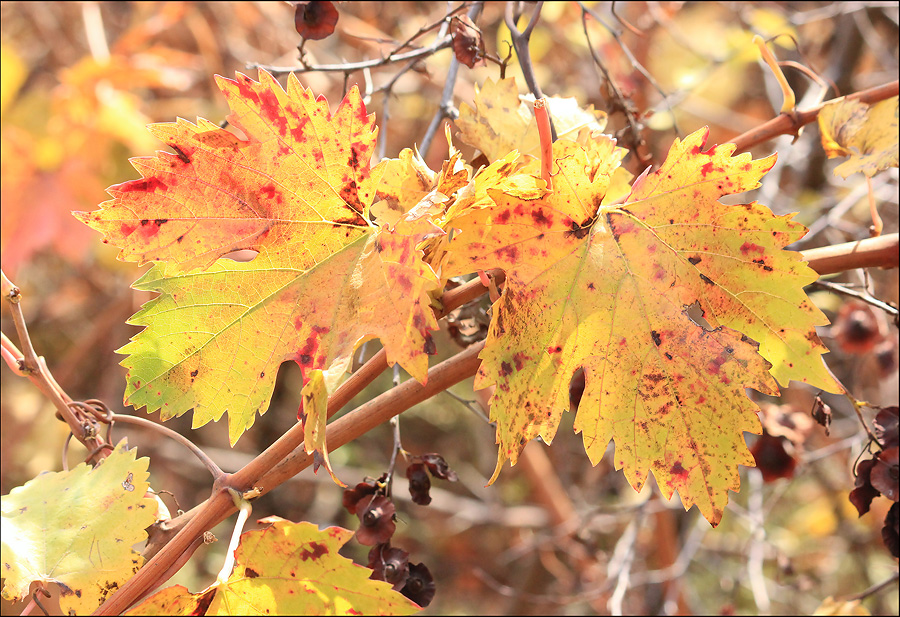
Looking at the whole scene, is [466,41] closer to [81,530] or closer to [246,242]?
[246,242]

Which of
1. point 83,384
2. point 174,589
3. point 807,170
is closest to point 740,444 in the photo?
point 174,589

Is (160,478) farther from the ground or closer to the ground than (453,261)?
closer to the ground

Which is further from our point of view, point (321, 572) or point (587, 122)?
point (587, 122)

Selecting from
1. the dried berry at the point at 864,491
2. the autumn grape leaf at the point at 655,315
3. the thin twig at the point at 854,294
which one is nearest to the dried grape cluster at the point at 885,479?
the dried berry at the point at 864,491

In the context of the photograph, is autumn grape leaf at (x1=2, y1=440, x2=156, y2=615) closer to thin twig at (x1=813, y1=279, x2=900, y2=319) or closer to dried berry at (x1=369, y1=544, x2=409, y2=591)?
dried berry at (x1=369, y1=544, x2=409, y2=591)

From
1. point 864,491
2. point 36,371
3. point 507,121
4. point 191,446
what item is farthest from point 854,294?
point 36,371

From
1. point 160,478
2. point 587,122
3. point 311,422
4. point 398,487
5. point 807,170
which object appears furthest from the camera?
point 160,478

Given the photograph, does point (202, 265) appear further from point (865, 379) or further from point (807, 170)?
point (865, 379)

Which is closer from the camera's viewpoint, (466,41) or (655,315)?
(655,315)
